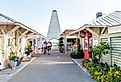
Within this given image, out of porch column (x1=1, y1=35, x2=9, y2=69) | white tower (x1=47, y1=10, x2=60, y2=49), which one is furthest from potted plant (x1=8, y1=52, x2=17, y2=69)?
white tower (x1=47, y1=10, x2=60, y2=49)

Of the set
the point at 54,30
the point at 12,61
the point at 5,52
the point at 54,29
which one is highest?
the point at 54,29

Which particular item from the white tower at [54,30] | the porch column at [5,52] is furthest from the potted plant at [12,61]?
the white tower at [54,30]

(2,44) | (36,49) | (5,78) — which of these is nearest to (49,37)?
(36,49)

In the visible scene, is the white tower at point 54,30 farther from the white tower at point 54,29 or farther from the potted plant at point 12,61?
the potted plant at point 12,61

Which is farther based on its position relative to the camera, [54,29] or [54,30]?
[54,29]

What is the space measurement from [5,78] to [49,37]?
35839 millimetres

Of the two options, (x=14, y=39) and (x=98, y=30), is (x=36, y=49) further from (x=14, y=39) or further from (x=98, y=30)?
(x=98, y=30)

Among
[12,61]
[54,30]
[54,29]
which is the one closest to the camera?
[12,61]

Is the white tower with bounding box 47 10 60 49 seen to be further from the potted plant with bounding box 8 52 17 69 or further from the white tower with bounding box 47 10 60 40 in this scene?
the potted plant with bounding box 8 52 17 69

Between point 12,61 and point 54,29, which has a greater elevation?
point 54,29

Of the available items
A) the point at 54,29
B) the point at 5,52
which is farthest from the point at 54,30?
the point at 5,52

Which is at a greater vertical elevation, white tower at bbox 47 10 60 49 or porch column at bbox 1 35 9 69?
white tower at bbox 47 10 60 49

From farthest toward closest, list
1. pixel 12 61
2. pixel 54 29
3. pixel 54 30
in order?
pixel 54 29 < pixel 54 30 < pixel 12 61

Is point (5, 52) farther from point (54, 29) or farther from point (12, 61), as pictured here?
point (54, 29)
